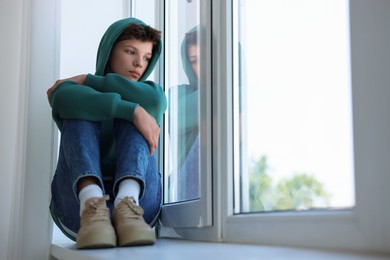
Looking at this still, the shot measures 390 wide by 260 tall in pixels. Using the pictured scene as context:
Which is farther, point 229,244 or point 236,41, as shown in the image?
point 236,41

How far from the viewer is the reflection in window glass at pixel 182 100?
1451mm

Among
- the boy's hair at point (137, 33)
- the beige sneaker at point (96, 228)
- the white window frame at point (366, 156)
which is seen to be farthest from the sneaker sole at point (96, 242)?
the boy's hair at point (137, 33)

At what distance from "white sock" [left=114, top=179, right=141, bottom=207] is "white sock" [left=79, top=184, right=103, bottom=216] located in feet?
0.14

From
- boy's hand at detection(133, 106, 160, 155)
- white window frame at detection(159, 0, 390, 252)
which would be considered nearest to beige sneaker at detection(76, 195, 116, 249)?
boy's hand at detection(133, 106, 160, 155)

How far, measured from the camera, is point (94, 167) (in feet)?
4.24

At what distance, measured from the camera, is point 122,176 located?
1.29 meters

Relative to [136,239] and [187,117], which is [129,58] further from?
[136,239]

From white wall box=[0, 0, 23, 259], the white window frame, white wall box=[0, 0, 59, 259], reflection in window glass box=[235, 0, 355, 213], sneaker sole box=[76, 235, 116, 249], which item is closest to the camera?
the white window frame

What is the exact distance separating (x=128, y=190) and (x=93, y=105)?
0.73ft

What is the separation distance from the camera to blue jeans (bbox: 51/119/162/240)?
4.26 ft

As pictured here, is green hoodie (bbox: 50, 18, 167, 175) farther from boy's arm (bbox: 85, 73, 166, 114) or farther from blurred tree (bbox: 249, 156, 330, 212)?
blurred tree (bbox: 249, 156, 330, 212)

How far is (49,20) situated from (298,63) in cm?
103

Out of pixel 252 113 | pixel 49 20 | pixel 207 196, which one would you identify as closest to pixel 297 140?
pixel 252 113

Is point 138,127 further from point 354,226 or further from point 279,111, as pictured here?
point 354,226
